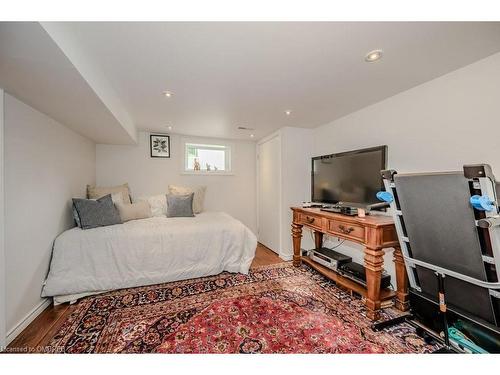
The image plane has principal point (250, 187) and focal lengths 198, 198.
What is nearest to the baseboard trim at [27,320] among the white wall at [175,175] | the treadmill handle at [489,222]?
the white wall at [175,175]

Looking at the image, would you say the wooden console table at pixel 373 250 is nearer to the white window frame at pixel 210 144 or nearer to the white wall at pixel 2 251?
the white window frame at pixel 210 144

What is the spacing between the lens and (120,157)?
341 centimetres

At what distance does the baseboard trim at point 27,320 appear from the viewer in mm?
1418

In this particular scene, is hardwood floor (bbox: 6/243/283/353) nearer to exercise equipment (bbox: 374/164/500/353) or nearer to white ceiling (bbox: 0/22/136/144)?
white ceiling (bbox: 0/22/136/144)

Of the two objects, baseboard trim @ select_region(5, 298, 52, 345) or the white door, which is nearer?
baseboard trim @ select_region(5, 298, 52, 345)

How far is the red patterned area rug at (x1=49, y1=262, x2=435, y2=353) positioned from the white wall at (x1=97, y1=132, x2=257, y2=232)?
1.93 metres

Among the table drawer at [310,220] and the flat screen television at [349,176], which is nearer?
the flat screen television at [349,176]

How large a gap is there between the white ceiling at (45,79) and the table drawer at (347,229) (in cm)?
230

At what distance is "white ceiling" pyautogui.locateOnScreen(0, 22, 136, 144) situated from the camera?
35.6 inches

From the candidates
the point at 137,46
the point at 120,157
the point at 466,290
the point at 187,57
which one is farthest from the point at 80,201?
the point at 466,290

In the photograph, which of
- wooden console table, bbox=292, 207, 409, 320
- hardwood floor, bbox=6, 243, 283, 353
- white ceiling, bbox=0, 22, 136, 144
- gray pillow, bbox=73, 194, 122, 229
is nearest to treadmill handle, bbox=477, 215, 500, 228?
wooden console table, bbox=292, 207, 409, 320
